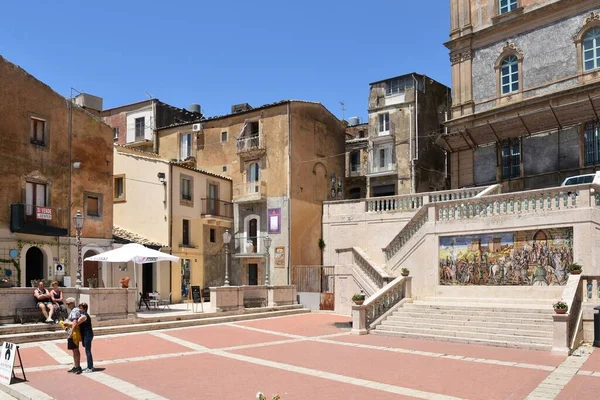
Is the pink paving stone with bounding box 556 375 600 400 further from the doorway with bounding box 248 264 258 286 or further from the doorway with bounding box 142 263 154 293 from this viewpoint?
the doorway with bounding box 248 264 258 286

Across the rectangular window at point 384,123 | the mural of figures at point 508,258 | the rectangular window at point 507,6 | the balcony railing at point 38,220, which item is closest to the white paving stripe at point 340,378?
the mural of figures at point 508,258

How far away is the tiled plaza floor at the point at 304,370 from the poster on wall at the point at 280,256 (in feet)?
53.2

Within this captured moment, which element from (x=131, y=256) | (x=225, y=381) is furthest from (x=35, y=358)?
(x=131, y=256)

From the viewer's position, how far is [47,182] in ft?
86.8

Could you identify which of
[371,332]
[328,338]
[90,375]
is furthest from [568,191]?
[90,375]

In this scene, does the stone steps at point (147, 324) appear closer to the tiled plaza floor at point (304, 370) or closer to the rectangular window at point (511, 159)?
the tiled plaza floor at point (304, 370)

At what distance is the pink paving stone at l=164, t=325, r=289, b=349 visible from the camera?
17.9 meters

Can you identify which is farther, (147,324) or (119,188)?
(119,188)

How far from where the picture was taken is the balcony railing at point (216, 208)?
36.2 metres

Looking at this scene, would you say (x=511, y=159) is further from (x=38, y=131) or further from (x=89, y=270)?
(x=38, y=131)

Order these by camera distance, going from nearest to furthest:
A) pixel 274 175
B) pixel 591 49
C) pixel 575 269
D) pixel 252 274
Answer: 1. pixel 575 269
2. pixel 591 49
3. pixel 274 175
4. pixel 252 274

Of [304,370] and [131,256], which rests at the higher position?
[131,256]

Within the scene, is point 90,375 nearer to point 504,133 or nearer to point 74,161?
point 74,161

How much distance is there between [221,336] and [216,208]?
1844 centimetres
